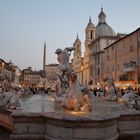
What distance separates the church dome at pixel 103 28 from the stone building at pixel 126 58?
3012cm

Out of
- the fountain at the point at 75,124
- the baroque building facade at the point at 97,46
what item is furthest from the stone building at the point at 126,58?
the fountain at the point at 75,124

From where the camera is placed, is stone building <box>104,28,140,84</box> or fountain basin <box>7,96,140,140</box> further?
stone building <box>104,28,140,84</box>

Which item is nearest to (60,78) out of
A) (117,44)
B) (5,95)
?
(5,95)

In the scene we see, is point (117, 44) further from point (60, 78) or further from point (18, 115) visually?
point (18, 115)

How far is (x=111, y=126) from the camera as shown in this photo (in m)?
5.86

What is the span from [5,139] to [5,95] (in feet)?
4.97

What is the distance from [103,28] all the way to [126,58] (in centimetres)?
4106

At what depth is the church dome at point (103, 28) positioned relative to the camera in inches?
3209

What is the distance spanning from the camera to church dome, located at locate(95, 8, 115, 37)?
8150 cm

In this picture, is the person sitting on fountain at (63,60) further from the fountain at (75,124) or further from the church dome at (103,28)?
the church dome at (103,28)

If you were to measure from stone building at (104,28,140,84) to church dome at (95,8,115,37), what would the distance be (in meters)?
30.1

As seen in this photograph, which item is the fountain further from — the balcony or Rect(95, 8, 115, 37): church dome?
Rect(95, 8, 115, 37): church dome

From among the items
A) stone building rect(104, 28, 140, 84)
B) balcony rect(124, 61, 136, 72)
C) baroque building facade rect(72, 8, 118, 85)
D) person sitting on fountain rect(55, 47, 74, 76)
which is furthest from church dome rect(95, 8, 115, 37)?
person sitting on fountain rect(55, 47, 74, 76)

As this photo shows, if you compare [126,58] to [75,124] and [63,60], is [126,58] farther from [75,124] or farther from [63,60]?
[75,124]
